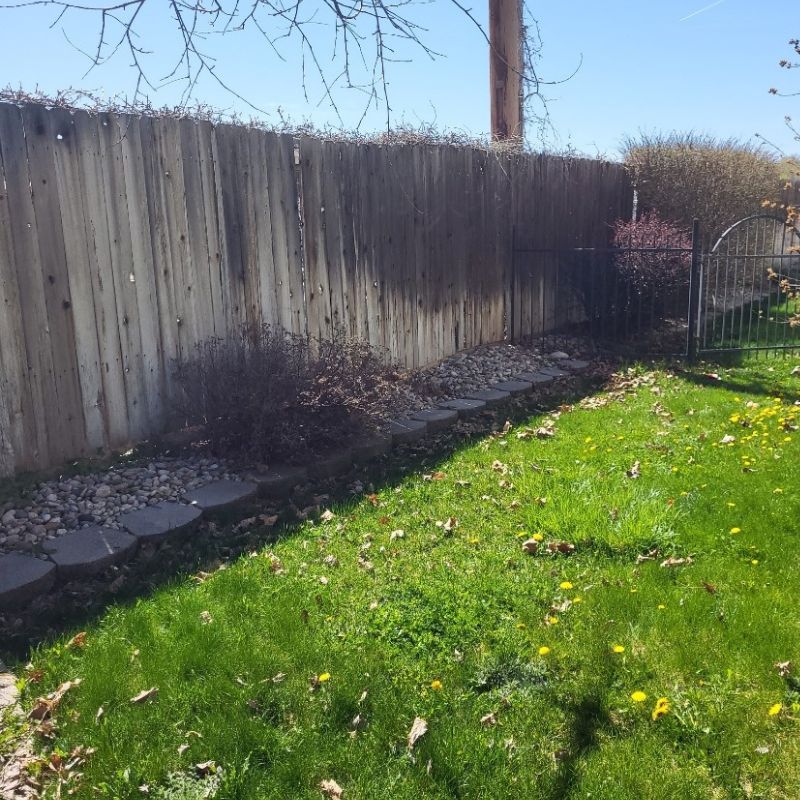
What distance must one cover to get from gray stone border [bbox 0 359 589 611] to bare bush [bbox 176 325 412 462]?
5.6 inches

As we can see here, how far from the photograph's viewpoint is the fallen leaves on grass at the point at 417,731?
262 centimetres

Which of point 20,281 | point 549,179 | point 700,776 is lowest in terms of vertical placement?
point 700,776

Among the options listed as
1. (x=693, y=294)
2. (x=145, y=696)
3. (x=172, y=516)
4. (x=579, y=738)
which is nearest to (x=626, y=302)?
(x=693, y=294)

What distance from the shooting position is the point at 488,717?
107 inches

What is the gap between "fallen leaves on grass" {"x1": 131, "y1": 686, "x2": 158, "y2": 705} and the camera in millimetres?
2852

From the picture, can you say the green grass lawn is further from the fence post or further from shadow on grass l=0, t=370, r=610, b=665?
the fence post

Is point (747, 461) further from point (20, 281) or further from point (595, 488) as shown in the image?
point (20, 281)

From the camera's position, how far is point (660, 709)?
268cm

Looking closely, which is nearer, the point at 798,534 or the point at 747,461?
the point at 798,534

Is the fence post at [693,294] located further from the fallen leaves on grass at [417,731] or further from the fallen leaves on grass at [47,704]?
the fallen leaves on grass at [47,704]

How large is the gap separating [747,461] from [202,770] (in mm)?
3816

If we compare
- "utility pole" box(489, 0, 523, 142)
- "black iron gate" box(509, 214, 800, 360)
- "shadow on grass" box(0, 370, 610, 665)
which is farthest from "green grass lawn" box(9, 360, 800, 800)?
"utility pole" box(489, 0, 523, 142)

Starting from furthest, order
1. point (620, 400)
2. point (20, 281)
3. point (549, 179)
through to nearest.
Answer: point (549, 179), point (620, 400), point (20, 281)

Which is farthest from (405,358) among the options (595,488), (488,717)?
(488,717)
